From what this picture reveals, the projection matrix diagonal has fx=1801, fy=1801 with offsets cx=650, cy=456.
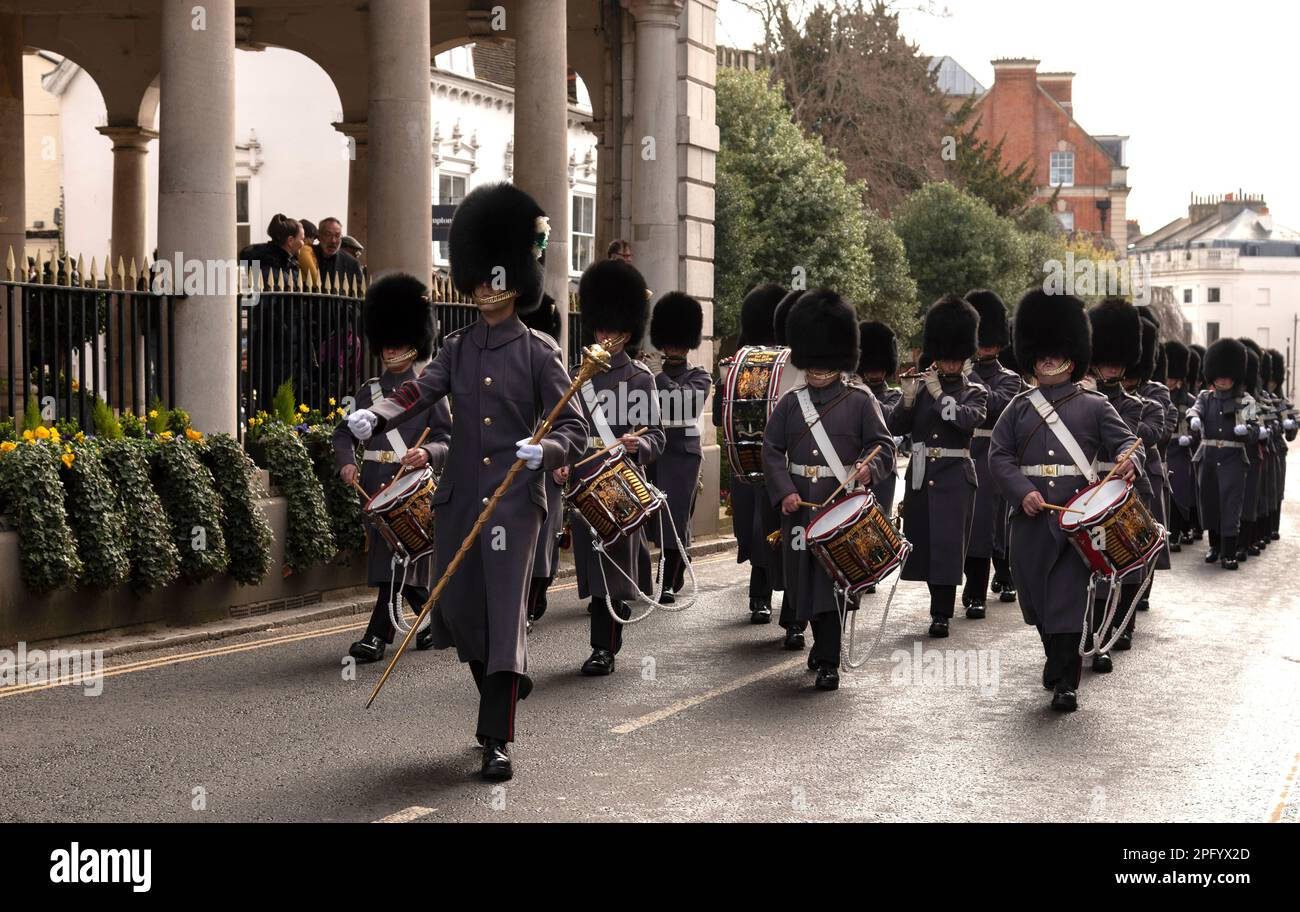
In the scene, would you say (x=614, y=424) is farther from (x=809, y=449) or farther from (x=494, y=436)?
(x=494, y=436)

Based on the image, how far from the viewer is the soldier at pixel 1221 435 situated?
16484 millimetres

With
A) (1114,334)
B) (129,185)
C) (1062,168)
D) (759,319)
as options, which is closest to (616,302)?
(759,319)

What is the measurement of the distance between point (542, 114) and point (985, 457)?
589 cm

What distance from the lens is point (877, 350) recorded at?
1320 centimetres

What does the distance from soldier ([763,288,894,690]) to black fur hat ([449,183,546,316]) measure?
7.48ft

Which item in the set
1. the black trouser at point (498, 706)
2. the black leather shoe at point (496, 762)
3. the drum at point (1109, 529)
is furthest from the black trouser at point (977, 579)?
the black leather shoe at point (496, 762)

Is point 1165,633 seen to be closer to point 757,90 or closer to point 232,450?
point 232,450

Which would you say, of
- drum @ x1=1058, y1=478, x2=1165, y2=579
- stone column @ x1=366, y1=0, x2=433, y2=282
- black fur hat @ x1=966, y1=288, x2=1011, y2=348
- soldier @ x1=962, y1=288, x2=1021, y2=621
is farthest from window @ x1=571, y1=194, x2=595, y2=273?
drum @ x1=1058, y1=478, x2=1165, y2=579

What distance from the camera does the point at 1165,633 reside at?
1154cm

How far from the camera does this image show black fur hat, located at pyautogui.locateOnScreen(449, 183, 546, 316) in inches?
299

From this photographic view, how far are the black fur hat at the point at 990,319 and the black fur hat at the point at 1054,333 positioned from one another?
10.3ft

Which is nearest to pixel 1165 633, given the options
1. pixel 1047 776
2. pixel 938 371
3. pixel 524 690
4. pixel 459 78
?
pixel 938 371

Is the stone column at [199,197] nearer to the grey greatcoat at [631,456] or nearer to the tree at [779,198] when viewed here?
the grey greatcoat at [631,456]

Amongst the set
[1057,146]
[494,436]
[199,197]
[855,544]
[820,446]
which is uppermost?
[1057,146]
